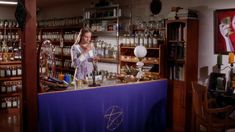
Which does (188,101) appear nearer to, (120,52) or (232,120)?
(232,120)

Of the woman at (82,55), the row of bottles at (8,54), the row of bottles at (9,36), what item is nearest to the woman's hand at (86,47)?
the woman at (82,55)

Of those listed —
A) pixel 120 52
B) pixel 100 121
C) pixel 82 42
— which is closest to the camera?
pixel 100 121

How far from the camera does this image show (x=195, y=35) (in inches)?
216

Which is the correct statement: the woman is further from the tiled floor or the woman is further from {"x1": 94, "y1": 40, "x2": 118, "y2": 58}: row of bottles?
{"x1": 94, "y1": 40, "x2": 118, "y2": 58}: row of bottles

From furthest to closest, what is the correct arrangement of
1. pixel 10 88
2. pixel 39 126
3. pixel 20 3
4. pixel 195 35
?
1. pixel 10 88
2. pixel 195 35
3. pixel 39 126
4. pixel 20 3

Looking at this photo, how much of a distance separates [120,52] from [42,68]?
8.89 ft

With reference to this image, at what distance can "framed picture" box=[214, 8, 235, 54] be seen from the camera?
16.5 ft

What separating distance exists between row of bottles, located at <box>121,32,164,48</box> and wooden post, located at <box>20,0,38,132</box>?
2767 mm

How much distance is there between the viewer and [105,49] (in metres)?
7.14

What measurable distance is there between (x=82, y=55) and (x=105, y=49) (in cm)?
231

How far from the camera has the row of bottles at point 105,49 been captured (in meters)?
6.99

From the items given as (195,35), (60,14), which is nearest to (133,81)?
(195,35)

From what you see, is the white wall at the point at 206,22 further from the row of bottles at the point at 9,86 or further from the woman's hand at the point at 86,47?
the row of bottles at the point at 9,86

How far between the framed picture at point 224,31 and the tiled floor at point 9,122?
12.8 ft
